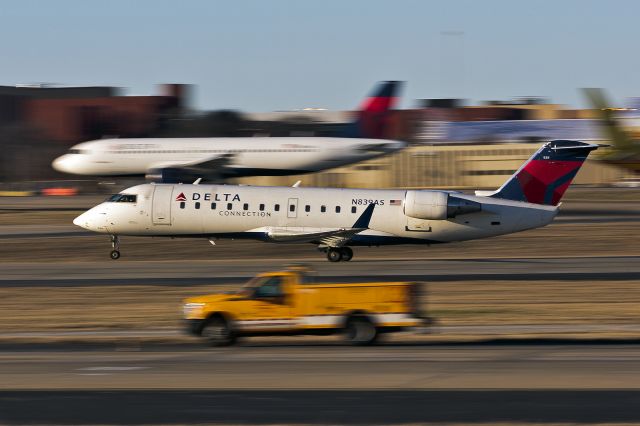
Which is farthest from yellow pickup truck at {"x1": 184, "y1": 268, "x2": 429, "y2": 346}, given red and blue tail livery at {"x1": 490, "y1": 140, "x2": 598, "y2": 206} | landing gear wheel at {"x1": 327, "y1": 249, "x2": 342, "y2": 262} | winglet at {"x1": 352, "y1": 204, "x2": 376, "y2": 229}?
red and blue tail livery at {"x1": 490, "y1": 140, "x2": 598, "y2": 206}

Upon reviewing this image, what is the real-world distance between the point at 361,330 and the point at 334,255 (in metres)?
20.1

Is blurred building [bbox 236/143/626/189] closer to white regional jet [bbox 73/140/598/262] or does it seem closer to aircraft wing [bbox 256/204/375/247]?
white regional jet [bbox 73/140/598/262]

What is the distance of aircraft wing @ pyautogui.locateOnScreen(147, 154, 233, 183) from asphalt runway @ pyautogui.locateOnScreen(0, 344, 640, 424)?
4080cm

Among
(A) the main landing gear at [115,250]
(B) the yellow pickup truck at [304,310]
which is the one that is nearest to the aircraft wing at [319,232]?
(A) the main landing gear at [115,250]

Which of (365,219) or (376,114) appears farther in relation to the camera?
(376,114)

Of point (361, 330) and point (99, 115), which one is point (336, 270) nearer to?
point (361, 330)

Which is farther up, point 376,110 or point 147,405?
point 376,110

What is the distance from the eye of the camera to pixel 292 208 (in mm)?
40906

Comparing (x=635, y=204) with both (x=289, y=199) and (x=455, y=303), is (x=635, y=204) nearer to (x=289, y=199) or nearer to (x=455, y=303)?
(x=289, y=199)

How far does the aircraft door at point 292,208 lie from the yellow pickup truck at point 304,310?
60.9 feet

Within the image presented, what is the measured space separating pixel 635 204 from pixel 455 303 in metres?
45.4

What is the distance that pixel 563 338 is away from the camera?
2286cm

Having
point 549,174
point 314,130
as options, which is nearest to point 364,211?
point 549,174

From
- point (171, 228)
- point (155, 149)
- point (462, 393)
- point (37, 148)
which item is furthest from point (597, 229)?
point (37, 148)
